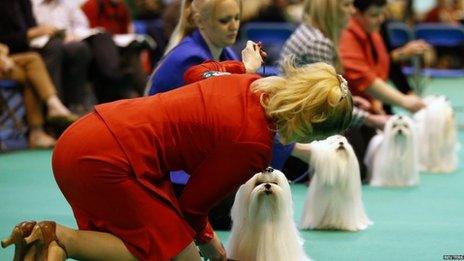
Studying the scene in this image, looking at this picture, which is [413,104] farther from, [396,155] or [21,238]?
[21,238]

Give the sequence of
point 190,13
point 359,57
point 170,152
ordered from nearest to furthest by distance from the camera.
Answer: point 170,152
point 190,13
point 359,57

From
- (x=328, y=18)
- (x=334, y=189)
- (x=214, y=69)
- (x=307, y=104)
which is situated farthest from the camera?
(x=328, y=18)

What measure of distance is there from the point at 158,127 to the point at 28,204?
2355 millimetres

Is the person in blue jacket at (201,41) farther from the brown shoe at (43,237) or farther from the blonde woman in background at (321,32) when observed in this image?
the blonde woman in background at (321,32)

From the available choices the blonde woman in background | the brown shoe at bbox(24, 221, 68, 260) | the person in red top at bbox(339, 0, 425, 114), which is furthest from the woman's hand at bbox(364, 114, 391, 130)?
the brown shoe at bbox(24, 221, 68, 260)

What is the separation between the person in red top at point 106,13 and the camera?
907 centimetres

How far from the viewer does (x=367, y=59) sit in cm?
620

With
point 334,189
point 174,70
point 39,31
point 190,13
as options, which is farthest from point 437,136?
point 39,31

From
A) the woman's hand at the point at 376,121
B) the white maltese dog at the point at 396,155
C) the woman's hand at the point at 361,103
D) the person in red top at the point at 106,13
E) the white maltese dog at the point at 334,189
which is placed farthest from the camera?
the person in red top at the point at 106,13

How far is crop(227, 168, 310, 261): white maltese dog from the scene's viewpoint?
357 centimetres

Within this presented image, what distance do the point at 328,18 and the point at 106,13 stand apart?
13.1ft

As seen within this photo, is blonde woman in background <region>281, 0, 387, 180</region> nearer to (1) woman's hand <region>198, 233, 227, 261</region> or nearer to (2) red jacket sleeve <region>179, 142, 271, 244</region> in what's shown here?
(1) woman's hand <region>198, 233, 227, 261</region>

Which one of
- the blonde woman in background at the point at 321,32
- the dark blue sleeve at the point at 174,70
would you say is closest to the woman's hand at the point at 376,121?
the blonde woman in background at the point at 321,32

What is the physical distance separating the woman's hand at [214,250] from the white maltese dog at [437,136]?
3179 mm
